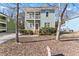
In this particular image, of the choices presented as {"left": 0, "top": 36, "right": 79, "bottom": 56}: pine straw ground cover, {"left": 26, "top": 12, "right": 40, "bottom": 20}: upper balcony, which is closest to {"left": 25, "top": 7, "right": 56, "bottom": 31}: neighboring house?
{"left": 26, "top": 12, "right": 40, "bottom": 20}: upper balcony

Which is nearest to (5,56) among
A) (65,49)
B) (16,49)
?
(16,49)

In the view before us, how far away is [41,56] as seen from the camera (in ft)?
9.54

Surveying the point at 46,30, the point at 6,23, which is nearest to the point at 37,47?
the point at 46,30

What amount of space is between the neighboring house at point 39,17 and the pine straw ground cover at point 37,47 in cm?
16

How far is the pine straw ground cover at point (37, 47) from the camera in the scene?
2.98 meters

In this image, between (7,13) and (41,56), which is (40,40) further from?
(7,13)

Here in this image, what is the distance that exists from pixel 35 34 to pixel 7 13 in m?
0.45

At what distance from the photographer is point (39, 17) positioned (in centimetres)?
302

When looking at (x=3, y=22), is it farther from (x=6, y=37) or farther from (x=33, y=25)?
(x=33, y=25)

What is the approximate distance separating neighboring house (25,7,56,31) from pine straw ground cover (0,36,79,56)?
16 centimetres

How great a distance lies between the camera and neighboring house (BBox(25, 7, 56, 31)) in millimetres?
2990

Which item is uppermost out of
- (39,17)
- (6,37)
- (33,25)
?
(39,17)

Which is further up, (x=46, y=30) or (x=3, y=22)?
(x=3, y=22)

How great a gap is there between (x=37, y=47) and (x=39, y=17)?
0.38 metres
